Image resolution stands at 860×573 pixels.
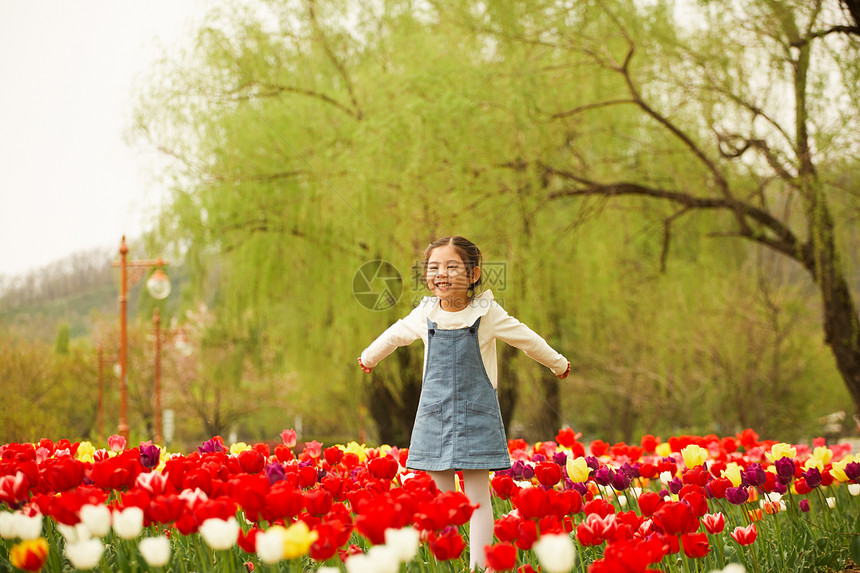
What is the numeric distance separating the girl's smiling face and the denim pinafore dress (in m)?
0.09

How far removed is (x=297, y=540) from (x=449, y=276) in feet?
3.94

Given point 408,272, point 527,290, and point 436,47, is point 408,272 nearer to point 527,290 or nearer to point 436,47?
point 527,290

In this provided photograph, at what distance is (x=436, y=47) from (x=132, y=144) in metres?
3.48

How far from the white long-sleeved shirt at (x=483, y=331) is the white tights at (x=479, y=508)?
30 centimetres

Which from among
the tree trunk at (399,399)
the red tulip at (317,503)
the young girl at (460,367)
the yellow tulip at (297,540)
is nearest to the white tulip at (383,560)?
the yellow tulip at (297,540)

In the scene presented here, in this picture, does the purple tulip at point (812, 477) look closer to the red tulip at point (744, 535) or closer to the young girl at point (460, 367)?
the red tulip at point (744, 535)

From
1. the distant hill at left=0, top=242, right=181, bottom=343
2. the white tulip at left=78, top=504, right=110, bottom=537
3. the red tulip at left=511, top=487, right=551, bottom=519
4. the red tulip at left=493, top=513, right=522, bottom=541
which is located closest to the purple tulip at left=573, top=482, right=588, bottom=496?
the red tulip at left=511, top=487, right=551, bottom=519

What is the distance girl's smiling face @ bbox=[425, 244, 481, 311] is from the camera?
2.38 m

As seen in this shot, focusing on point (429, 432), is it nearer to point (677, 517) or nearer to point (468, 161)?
point (677, 517)

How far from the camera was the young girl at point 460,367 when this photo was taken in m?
2.25

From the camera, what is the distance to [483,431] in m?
2.26

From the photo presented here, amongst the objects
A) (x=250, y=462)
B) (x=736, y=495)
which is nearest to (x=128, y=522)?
(x=250, y=462)

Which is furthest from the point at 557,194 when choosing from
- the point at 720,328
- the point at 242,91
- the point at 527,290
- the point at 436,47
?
the point at 720,328

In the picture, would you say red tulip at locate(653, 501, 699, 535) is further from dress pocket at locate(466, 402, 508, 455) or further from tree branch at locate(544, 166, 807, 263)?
tree branch at locate(544, 166, 807, 263)
